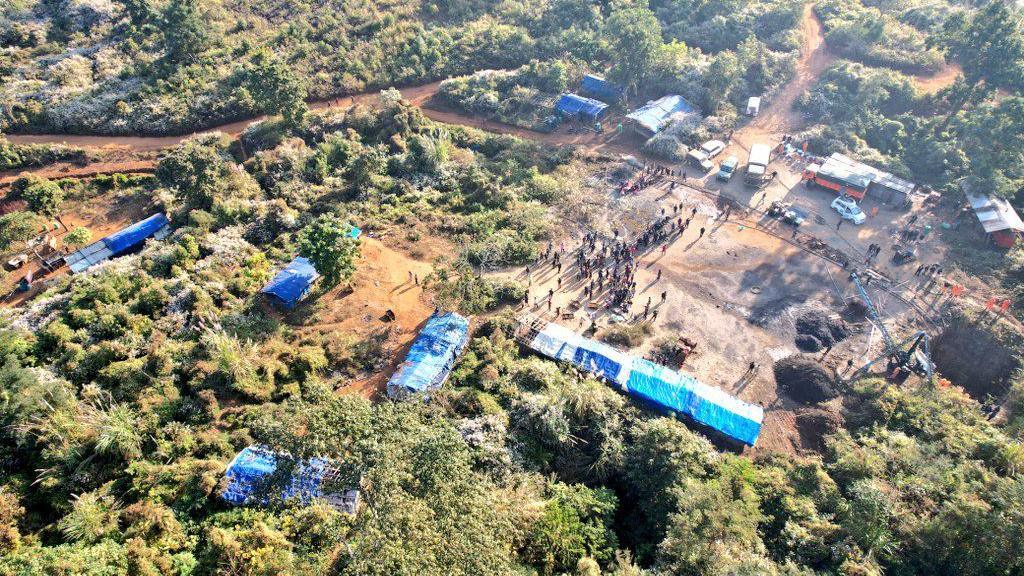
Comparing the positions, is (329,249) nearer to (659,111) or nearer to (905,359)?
(905,359)

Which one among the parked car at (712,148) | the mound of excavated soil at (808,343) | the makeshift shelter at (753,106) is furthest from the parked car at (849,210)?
the makeshift shelter at (753,106)

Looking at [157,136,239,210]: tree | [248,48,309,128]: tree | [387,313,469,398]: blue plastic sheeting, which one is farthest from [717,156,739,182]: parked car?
[157,136,239,210]: tree

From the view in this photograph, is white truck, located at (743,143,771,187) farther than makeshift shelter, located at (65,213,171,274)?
Yes

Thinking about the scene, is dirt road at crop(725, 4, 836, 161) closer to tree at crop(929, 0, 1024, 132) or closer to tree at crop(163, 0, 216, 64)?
tree at crop(929, 0, 1024, 132)

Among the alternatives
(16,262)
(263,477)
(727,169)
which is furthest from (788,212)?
(16,262)

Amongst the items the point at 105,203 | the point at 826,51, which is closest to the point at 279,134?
the point at 105,203

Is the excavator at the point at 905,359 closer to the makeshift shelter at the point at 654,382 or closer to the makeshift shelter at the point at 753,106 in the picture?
the makeshift shelter at the point at 654,382

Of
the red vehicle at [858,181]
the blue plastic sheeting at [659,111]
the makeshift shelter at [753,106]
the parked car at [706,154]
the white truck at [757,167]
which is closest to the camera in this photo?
the red vehicle at [858,181]
